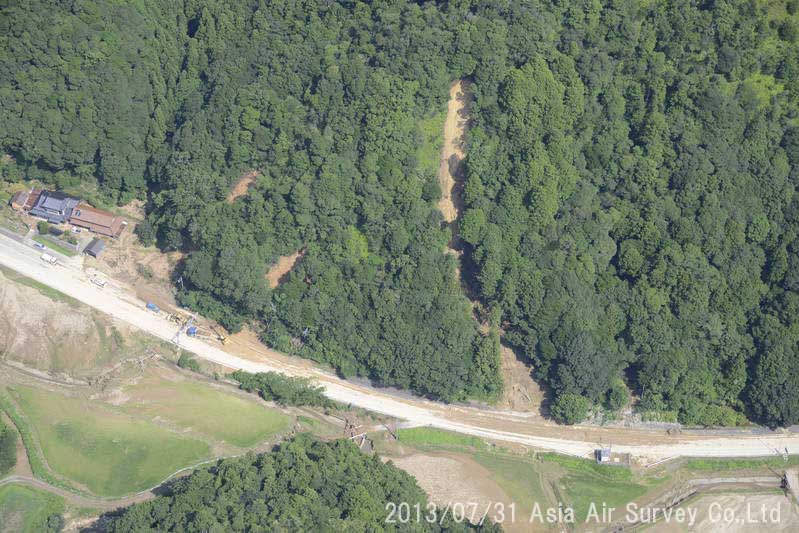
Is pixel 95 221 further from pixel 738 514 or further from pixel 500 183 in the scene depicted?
pixel 738 514

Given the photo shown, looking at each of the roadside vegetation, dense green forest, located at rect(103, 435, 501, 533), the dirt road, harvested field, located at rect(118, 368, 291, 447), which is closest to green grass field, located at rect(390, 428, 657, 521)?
the dirt road

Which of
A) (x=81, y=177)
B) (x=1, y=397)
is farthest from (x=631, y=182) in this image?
(x=1, y=397)

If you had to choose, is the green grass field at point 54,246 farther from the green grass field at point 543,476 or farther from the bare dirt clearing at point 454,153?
the green grass field at point 543,476

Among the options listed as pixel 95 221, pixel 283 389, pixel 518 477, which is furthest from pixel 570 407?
pixel 95 221

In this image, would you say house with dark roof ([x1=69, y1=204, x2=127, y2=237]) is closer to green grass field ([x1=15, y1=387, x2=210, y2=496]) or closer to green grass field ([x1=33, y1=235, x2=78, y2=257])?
green grass field ([x1=33, y1=235, x2=78, y2=257])

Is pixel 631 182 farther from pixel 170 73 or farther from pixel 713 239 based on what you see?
pixel 170 73

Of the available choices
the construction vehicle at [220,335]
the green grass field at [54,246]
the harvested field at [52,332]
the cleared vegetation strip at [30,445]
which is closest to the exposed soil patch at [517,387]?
the construction vehicle at [220,335]
